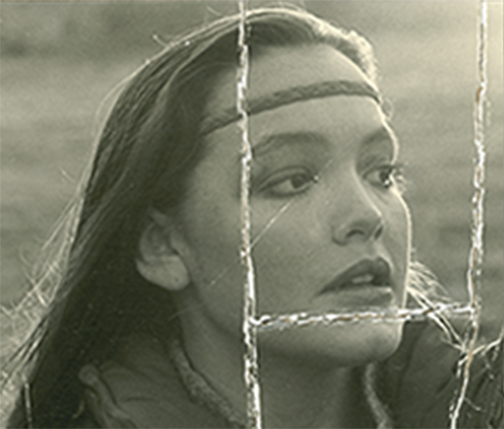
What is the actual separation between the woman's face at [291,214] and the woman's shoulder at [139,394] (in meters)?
0.14

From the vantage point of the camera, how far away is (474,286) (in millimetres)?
2002

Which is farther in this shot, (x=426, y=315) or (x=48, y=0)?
(x=426, y=315)

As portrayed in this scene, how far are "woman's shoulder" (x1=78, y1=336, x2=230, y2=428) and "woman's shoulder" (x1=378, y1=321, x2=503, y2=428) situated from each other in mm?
497

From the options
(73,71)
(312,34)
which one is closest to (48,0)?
(73,71)

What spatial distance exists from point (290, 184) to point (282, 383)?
47 cm

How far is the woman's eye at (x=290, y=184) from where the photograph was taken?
1.89 meters

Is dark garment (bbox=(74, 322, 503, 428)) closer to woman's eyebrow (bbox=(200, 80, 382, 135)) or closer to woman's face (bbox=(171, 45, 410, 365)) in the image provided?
woman's face (bbox=(171, 45, 410, 365))

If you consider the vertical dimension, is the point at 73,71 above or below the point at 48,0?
below

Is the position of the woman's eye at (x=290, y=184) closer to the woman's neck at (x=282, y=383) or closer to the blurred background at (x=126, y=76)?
the blurred background at (x=126, y=76)

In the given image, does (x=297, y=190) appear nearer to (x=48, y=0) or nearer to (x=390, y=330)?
(x=390, y=330)

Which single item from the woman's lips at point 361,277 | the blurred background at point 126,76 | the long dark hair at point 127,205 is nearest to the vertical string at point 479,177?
the blurred background at point 126,76

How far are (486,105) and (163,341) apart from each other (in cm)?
95

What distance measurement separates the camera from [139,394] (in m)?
1.92

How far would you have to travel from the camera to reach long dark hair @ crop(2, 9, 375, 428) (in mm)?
1877
